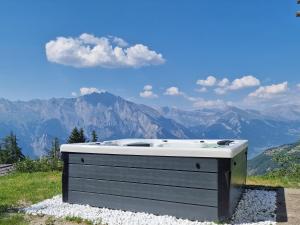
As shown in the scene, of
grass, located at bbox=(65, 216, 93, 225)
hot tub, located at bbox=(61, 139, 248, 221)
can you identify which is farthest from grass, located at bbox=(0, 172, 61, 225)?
hot tub, located at bbox=(61, 139, 248, 221)

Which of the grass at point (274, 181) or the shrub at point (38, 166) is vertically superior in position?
the grass at point (274, 181)

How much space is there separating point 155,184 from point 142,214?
560 millimetres

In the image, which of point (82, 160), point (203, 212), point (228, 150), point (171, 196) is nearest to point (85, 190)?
point (82, 160)

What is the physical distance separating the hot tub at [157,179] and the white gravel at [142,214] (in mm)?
177

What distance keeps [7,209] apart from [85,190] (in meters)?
1.45

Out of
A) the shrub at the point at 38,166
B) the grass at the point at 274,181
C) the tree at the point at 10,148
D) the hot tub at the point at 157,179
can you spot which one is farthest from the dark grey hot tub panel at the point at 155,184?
the tree at the point at 10,148

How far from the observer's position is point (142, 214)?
6512 mm

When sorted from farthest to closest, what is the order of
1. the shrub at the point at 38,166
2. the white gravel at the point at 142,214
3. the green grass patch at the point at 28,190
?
1. the shrub at the point at 38,166
2. the green grass patch at the point at 28,190
3. the white gravel at the point at 142,214

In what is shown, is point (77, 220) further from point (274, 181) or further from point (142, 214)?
point (274, 181)

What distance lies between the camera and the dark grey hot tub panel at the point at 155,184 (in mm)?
5898

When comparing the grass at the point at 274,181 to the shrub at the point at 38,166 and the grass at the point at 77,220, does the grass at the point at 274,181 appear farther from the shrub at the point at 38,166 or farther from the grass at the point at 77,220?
the shrub at the point at 38,166

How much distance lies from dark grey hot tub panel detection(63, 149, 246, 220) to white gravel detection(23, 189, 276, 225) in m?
0.17

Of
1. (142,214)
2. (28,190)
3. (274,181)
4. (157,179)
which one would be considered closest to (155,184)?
(157,179)

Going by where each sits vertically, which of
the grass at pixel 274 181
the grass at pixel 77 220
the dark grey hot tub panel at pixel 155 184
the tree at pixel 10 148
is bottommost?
the tree at pixel 10 148
